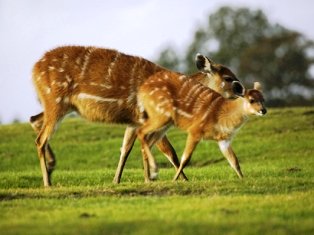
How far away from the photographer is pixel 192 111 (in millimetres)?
14719

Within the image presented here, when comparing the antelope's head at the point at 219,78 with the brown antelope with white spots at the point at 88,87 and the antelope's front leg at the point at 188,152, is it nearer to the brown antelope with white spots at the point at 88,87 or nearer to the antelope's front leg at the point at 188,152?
the brown antelope with white spots at the point at 88,87

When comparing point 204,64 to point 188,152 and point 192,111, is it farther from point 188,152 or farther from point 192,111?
point 188,152

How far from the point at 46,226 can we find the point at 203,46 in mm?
61909

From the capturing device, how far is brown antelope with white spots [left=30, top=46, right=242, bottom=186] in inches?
597

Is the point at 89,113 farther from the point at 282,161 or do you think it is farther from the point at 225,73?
the point at 282,161

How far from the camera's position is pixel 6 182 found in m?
17.1

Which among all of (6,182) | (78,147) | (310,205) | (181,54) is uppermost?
(310,205)

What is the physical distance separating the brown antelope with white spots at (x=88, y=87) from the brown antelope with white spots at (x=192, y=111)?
343 millimetres

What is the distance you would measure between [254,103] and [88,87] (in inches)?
128

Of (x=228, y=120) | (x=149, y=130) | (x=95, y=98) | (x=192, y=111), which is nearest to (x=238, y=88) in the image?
(x=228, y=120)

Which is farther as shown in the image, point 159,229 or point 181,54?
point 181,54

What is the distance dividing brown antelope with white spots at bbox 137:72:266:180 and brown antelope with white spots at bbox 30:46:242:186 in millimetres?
343

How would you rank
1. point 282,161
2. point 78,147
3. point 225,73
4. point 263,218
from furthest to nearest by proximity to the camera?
1. point 78,147
2. point 282,161
3. point 225,73
4. point 263,218

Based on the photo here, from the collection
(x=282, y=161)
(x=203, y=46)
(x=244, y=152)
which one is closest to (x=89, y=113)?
(x=282, y=161)
